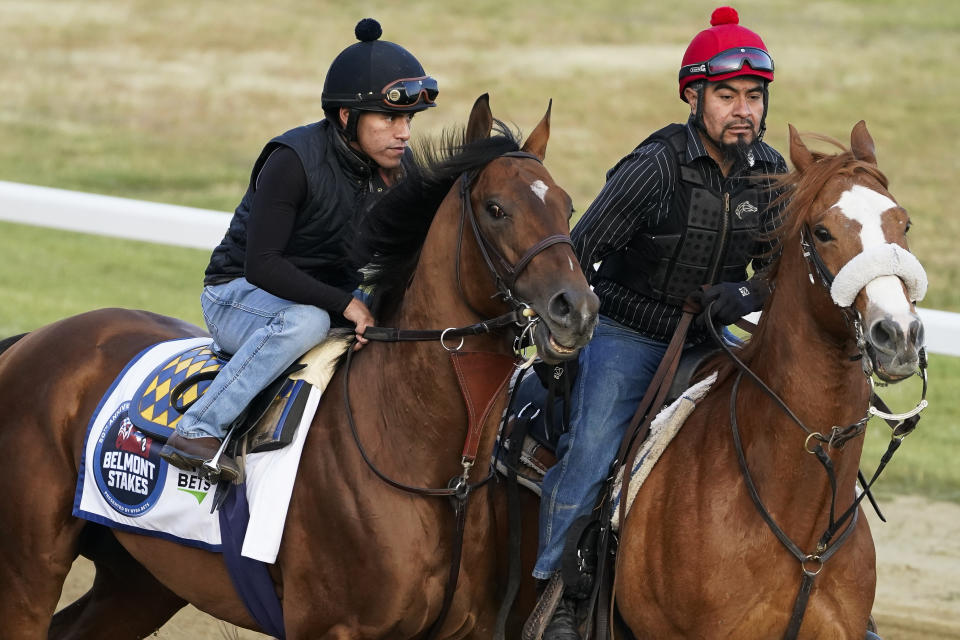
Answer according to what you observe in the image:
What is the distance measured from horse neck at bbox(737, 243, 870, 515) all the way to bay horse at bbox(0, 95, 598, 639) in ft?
2.44

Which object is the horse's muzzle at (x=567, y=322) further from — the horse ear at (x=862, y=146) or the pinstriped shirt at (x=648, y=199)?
the horse ear at (x=862, y=146)

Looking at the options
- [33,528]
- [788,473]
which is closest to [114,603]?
[33,528]

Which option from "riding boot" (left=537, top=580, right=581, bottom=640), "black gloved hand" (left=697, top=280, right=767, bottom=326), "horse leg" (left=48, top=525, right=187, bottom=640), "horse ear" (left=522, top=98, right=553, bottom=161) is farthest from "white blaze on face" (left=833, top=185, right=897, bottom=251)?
"horse leg" (left=48, top=525, right=187, bottom=640)

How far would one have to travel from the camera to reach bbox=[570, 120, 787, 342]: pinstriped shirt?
5000mm

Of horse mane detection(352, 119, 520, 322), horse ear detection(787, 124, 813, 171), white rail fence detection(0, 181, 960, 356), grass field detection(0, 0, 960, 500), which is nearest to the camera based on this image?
horse ear detection(787, 124, 813, 171)

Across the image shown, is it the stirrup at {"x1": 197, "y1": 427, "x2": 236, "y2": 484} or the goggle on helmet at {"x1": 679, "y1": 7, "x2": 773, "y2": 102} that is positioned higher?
the goggle on helmet at {"x1": 679, "y1": 7, "x2": 773, "y2": 102}

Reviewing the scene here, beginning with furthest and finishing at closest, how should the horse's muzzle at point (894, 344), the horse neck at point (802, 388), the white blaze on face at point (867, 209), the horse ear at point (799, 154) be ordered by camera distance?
the horse ear at point (799, 154), the horse neck at point (802, 388), the white blaze on face at point (867, 209), the horse's muzzle at point (894, 344)

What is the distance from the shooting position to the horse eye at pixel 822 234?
422 cm

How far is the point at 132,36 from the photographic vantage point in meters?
23.5

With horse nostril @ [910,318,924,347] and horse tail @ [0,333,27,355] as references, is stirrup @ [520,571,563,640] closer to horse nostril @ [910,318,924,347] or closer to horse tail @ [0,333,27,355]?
horse nostril @ [910,318,924,347]

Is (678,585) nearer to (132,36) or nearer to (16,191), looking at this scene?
(16,191)

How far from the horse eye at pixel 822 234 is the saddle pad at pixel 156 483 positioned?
72.5 inches

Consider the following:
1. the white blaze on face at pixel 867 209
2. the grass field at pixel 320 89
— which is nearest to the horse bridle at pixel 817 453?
the white blaze on face at pixel 867 209

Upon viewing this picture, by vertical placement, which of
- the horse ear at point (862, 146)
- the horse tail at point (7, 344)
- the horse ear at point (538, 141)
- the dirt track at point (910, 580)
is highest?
the horse ear at point (862, 146)
